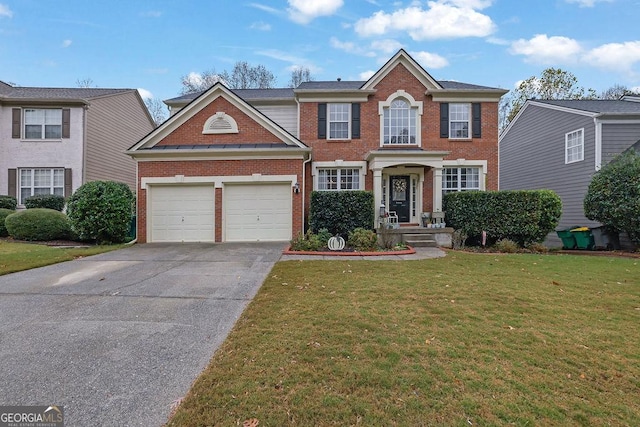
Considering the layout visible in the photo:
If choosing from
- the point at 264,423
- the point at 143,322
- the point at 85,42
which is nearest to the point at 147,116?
the point at 85,42

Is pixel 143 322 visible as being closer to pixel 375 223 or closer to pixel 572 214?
pixel 375 223

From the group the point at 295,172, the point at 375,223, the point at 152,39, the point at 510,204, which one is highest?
the point at 152,39

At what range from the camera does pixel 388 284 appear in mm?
5805

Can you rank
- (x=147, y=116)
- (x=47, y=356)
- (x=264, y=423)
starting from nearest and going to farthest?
(x=264, y=423) → (x=47, y=356) → (x=147, y=116)

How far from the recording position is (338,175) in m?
13.9

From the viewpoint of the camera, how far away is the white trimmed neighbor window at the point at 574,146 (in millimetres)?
14102

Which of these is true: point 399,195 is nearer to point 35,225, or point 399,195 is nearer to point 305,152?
point 305,152

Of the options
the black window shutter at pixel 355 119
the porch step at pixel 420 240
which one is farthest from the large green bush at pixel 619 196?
the black window shutter at pixel 355 119

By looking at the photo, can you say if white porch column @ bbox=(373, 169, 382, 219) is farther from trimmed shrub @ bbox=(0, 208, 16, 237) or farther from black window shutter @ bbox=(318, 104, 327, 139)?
trimmed shrub @ bbox=(0, 208, 16, 237)

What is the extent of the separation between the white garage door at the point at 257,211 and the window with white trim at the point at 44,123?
10.7 meters

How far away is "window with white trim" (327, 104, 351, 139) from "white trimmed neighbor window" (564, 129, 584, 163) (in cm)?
1054

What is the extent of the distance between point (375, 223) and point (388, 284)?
19.6 feet

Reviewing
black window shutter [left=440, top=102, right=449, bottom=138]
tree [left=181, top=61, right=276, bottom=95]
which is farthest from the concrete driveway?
tree [left=181, top=61, right=276, bottom=95]

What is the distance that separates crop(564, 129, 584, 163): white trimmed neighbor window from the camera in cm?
1410
